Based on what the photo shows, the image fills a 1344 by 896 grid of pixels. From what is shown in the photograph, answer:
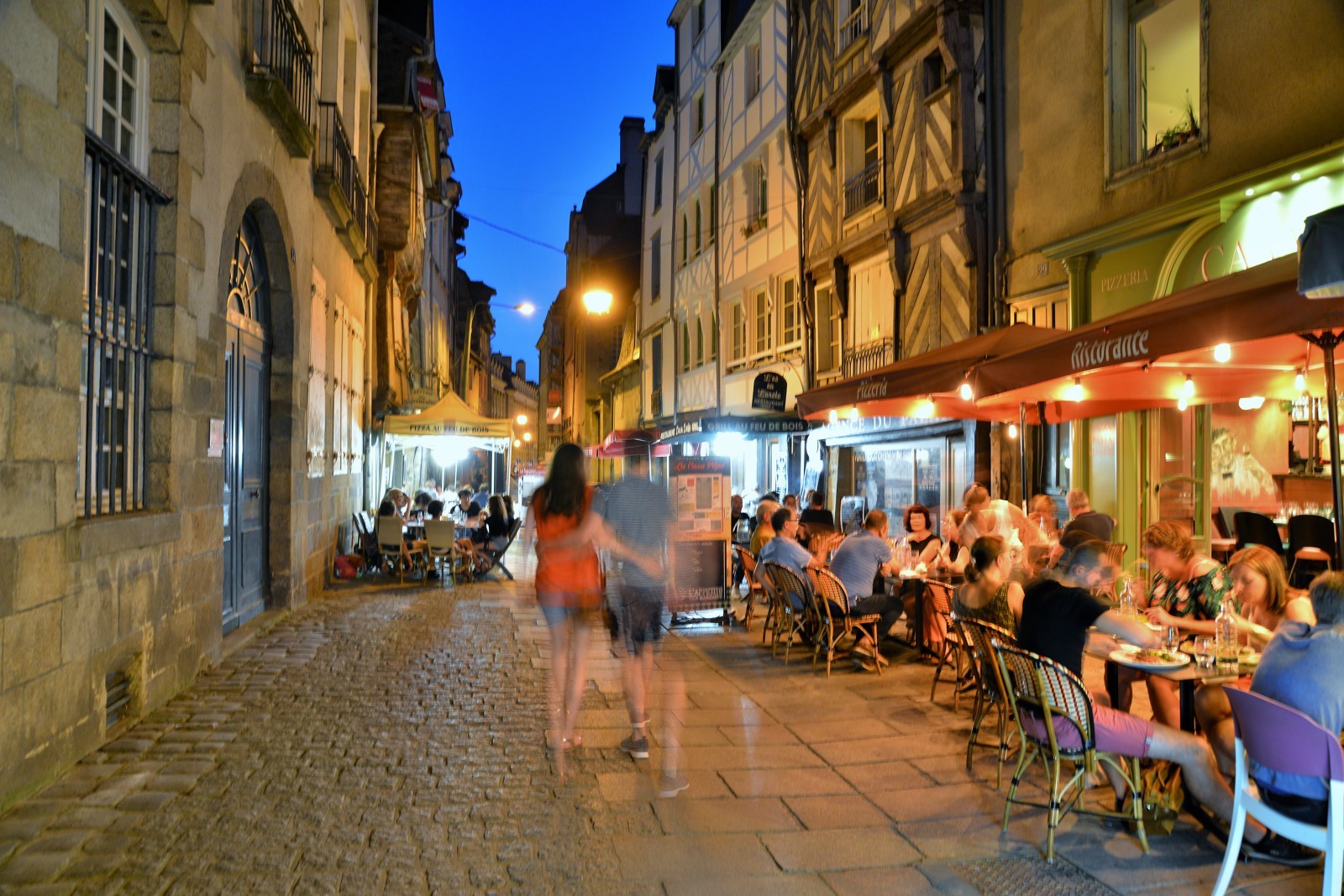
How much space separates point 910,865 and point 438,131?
1245 inches

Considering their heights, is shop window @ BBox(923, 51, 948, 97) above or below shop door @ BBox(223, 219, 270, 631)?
above

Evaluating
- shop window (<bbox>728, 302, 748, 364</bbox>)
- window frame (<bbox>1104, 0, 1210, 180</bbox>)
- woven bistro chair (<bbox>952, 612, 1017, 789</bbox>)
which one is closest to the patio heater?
woven bistro chair (<bbox>952, 612, 1017, 789</bbox>)

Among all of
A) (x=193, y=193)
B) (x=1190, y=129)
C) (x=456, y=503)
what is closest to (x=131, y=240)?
(x=193, y=193)

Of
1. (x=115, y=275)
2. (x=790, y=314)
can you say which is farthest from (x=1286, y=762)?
(x=790, y=314)

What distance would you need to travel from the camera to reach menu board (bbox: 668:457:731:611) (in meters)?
9.90

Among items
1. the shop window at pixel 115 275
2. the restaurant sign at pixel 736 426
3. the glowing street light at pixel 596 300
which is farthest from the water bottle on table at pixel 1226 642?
the glowing street light at pixel 596 300

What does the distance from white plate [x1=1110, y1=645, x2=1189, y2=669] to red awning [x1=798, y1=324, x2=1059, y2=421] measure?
3159 mm

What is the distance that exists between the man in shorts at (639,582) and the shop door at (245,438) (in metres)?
4.64

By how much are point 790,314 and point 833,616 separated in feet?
38.9

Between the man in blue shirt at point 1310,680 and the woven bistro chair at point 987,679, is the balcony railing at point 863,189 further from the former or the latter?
the man in blue shirt at point 1310,680

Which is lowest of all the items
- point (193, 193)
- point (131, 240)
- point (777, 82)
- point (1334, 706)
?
point (1334, 706)

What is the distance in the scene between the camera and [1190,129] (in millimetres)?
9492

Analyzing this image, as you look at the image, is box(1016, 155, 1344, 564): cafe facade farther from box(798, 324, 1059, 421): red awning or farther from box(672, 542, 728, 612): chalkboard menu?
box(672, 542, 728, 612): chalkboard menu

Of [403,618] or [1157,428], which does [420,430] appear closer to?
[403,618]
